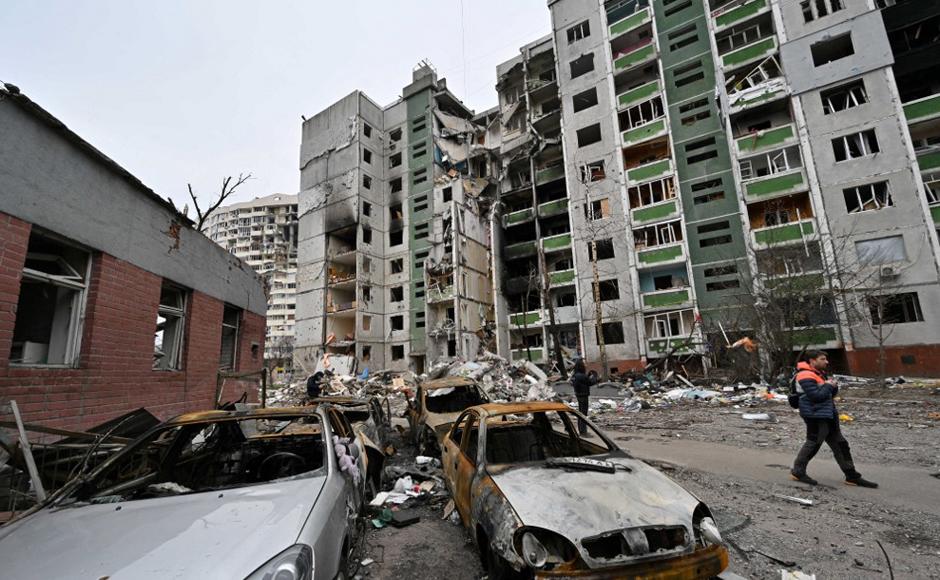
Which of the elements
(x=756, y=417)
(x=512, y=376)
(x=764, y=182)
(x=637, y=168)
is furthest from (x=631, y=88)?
(x=756, y=417)

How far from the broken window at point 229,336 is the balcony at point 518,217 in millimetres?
22155

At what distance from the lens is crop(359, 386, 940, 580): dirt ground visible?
320 centimetres

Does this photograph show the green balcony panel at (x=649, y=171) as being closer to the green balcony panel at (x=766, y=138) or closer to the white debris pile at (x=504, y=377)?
the green balcony panel at (x=766, y=138)

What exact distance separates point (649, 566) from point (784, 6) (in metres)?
29.2

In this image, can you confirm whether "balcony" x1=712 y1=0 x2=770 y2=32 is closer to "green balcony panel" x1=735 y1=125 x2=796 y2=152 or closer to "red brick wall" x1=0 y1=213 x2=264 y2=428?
"green balcony panel" x1=735 y1=125 x2=796 y2=152

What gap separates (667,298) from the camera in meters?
21.7

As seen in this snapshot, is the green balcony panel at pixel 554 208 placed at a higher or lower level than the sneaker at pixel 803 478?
higher

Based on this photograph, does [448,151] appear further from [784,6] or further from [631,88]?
[784,6]

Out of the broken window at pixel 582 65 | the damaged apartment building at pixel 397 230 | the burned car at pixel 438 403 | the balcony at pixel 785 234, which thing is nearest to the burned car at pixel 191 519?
the burned car at pixel 438 403

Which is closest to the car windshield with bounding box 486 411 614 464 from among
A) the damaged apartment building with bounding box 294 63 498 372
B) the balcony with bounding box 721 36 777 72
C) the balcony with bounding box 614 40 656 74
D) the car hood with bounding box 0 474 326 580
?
the car hood with bounding box 0 474 326 580

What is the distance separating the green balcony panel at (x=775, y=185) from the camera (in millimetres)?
19062

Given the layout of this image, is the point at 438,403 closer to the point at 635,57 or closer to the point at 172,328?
the point at 172,328

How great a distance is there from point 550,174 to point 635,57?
345 inches

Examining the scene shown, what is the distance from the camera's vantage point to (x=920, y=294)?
1617 cm
